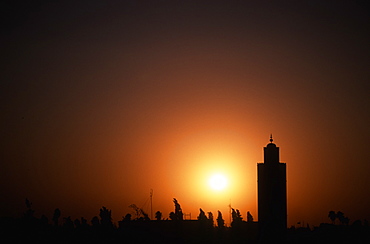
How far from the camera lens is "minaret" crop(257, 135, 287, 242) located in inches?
2530

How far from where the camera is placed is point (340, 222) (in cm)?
9162

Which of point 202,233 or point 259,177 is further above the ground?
point 259,177

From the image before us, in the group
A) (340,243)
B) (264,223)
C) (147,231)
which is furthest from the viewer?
(147,231)

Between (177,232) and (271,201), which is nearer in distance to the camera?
(271,201)

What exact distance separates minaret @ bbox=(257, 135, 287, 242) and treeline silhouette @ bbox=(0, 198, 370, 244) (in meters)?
10.3

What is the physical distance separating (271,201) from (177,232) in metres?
22.2

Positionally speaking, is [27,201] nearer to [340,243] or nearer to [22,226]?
[22,226]

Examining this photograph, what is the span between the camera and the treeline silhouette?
261ft

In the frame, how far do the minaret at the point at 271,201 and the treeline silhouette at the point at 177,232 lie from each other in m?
10.3

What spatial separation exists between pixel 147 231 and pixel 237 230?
41.2 feet

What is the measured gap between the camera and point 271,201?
64125 mm

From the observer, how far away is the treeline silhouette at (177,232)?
79.4 meters

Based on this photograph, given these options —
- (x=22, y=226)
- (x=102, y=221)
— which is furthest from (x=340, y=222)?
(x=22, y=226)

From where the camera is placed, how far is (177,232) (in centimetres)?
8256
